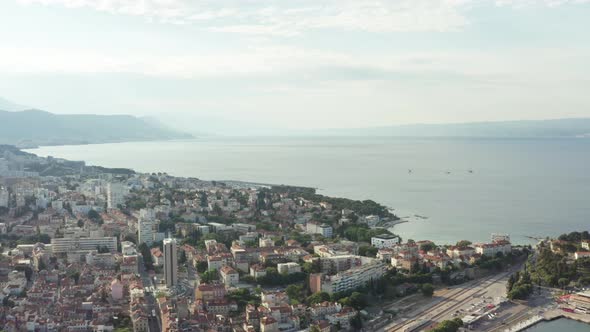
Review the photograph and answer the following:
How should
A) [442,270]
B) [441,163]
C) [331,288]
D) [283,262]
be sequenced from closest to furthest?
[331,288], [442,270], [283,262], [441,163]

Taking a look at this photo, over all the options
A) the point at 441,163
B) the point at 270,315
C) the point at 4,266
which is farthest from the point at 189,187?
the point at 441,163

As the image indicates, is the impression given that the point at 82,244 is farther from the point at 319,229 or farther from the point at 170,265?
the point at 319,229

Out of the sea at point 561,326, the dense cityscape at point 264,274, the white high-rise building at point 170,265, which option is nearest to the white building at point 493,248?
the dense cityscape at point 264,274

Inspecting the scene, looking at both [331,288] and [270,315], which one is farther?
[331,288]

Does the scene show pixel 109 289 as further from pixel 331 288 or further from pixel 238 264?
pixel 331 288

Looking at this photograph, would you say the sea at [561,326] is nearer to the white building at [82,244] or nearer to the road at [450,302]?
the road at [450,302]

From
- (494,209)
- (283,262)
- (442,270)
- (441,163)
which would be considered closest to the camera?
(442,270)

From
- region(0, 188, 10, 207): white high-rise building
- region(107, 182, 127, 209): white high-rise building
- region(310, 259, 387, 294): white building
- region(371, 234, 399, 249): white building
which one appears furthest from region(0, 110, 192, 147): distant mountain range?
region(310, 259, 387, 294): white building
